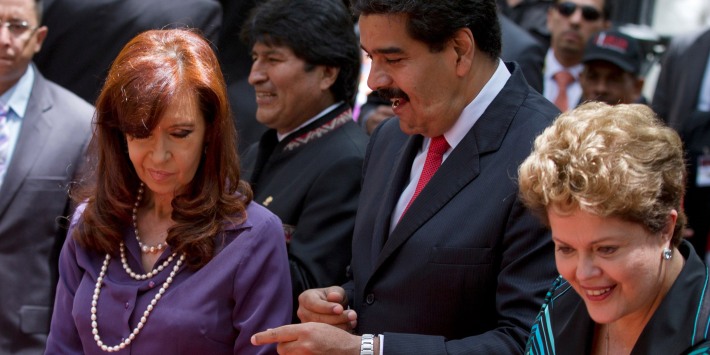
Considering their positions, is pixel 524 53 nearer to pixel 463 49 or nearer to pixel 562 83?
pixel 562 83

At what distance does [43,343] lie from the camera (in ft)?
14.4

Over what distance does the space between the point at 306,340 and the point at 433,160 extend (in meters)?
0.68

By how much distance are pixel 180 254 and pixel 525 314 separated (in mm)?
985

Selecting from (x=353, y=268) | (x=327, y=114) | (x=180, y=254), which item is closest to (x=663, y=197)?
(x=353, y=268)

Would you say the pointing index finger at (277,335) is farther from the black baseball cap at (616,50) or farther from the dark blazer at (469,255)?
the black baseball cap at (616,50)

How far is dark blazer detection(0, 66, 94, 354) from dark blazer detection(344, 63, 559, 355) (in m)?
1.71

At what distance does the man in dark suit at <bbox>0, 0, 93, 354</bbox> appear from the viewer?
14.3ft

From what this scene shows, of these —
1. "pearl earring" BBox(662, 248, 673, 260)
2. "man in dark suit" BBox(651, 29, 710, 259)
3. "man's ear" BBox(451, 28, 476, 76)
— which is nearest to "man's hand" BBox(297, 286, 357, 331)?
"man's ear" BBox(451, 28, 476, 76)

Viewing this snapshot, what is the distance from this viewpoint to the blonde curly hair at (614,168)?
91.8 inches

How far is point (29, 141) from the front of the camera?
14.8ft

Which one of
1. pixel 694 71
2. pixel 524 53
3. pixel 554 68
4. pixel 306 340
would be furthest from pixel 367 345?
pixel 554 68

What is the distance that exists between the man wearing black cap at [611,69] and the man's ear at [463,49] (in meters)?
2.51

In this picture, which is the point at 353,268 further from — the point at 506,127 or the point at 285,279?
the point at 506,127

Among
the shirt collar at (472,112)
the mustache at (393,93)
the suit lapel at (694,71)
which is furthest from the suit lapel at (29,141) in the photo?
the suit lapel at (694,71)
